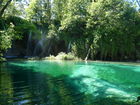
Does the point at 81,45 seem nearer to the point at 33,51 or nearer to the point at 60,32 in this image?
the point at 60,32

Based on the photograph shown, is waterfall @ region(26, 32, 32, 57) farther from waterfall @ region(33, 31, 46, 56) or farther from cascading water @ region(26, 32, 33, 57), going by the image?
waterfall @ region(33, 31, 46, 56)

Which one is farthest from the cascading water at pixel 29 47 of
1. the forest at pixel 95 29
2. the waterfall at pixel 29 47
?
the forest at pixel 95 29

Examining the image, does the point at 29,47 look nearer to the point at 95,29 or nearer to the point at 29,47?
the point at 29,47

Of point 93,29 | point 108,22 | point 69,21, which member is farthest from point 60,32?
point 108,22

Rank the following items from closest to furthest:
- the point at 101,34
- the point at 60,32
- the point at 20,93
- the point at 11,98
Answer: the point at 11,98 → the point at 20,93 → the point at 101,34 → the point at 60,32

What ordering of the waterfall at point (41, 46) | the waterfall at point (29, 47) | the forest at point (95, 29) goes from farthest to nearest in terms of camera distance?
1. the waterfall at point (29, 47)
2. the waterfall at point (41, 46)
3. the forest at point (95, 29)

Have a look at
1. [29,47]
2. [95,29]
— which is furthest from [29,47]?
[95,29]

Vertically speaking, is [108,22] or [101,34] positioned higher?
[108,22]

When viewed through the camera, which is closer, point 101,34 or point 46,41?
point 101,34

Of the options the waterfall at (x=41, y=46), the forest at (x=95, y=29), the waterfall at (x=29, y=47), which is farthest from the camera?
the waterfall at (x=29, y=47)

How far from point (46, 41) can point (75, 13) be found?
243 inches

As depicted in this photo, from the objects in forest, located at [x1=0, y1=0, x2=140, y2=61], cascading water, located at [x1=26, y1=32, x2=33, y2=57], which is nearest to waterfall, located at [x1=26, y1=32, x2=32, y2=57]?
cascading water, located at [x1=26, y1=32, x2=33, y2=57]

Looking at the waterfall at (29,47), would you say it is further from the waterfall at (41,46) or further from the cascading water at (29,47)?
the waterfall at (41,46)

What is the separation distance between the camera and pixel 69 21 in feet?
80.8
